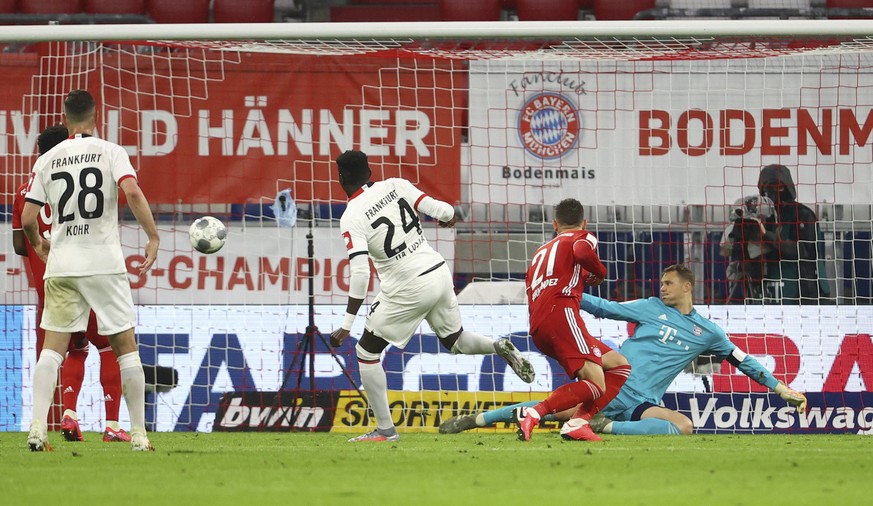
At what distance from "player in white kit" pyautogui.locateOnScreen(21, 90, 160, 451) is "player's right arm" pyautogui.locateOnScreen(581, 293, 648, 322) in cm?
335

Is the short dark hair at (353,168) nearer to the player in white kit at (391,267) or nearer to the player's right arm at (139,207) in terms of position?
the player in white kit at (391,267)

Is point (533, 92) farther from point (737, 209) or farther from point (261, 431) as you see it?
point (261, 431)

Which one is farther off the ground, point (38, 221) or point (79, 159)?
point (79, 159)

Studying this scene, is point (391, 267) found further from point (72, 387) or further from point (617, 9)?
point (617, 9)

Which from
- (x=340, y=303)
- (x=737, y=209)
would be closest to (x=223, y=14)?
(x=340, y=303)

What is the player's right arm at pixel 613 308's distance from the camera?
895 cm

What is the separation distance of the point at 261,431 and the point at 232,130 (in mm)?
2564

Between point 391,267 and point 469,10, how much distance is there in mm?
8319

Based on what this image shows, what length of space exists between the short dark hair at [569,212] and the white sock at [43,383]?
10.8 ft

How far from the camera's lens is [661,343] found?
923 centimetres

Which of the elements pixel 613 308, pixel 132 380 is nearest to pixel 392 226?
pixel 613 308

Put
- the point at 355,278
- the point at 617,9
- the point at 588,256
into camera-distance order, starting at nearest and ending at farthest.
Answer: the point at 355,278, the point at 588,256, the point at 617,9

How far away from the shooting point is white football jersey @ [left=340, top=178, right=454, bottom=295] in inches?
317

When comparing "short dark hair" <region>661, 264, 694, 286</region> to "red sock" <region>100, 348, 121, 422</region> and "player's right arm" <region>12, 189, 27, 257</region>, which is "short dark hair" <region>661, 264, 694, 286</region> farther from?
"player's right arm" <region>12, 189, 27, 257</region>
